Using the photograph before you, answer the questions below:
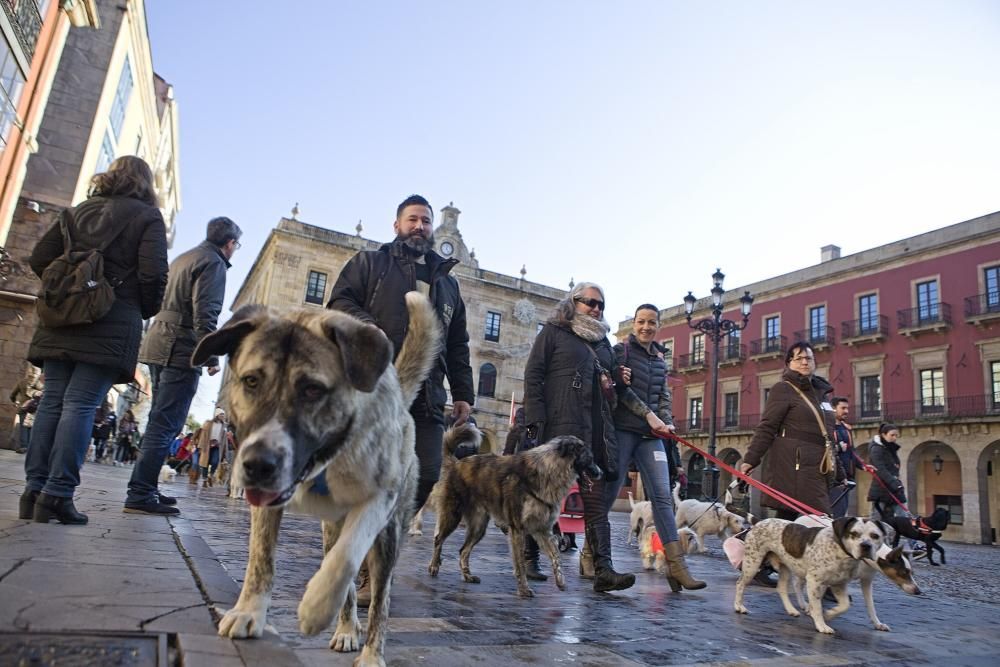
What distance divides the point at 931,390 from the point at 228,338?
1231 inches

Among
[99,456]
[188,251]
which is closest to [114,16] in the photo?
[99,456]

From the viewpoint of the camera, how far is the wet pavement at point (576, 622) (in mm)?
2396

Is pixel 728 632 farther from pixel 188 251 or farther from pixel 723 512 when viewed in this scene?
pixel 723 512

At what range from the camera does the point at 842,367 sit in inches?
1183

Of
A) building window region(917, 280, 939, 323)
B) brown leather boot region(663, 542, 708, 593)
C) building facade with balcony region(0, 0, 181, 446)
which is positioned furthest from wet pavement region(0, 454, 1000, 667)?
building window region(917, 280, 939, 323)

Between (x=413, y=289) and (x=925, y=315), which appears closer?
(x=413, y=289)

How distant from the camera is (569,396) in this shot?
5035mm

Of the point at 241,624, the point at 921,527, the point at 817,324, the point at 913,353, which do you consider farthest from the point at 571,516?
the point at 817,324

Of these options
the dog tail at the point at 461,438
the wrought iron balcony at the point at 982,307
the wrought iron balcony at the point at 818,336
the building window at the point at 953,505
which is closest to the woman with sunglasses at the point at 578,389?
the dog tail at the point at 461,438

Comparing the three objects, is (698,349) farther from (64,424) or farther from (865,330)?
(64,424)

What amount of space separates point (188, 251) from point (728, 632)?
4.91 metres

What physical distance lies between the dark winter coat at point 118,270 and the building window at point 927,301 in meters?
30.5

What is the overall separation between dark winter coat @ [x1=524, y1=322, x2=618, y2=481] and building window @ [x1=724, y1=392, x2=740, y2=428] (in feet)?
103

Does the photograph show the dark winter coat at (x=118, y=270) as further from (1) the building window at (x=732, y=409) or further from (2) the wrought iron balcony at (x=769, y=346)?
(1) the building window at (x=732, y=409)
